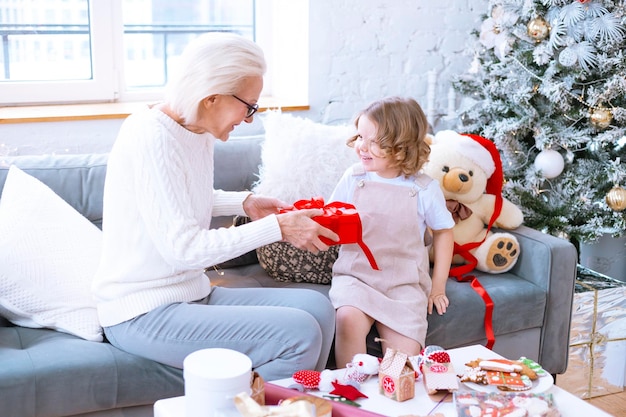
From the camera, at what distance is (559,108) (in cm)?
303

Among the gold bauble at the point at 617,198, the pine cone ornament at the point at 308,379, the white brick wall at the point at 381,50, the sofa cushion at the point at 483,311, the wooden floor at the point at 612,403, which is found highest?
the white brick wall at the point at 381,50

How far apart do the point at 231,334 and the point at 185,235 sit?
10.6 inches

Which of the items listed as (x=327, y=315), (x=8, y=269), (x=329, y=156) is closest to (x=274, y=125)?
(x=329, y=156)

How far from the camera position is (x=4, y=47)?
10.1ft

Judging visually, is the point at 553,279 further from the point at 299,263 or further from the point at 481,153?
the point at 299,263

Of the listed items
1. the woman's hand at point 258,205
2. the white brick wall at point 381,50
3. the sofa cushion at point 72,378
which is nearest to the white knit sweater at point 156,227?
the sofa cushion at point 72,378

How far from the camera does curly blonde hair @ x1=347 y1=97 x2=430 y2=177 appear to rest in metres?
2.29

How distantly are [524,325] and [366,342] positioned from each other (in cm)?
59

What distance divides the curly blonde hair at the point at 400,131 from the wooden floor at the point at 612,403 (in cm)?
105

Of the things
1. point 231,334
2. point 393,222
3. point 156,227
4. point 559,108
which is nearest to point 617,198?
point 559,108

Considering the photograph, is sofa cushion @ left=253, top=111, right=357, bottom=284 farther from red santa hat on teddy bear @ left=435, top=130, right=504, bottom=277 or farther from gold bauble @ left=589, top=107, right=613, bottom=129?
gold bauble @ left=589, top=107, right=613, bottom=129

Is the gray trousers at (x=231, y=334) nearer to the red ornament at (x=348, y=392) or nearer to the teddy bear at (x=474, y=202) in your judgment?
the red ornament at (x=348, y=392)

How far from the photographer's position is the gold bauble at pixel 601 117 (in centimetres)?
289

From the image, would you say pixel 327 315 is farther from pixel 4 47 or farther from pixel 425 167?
pixel 4 47
